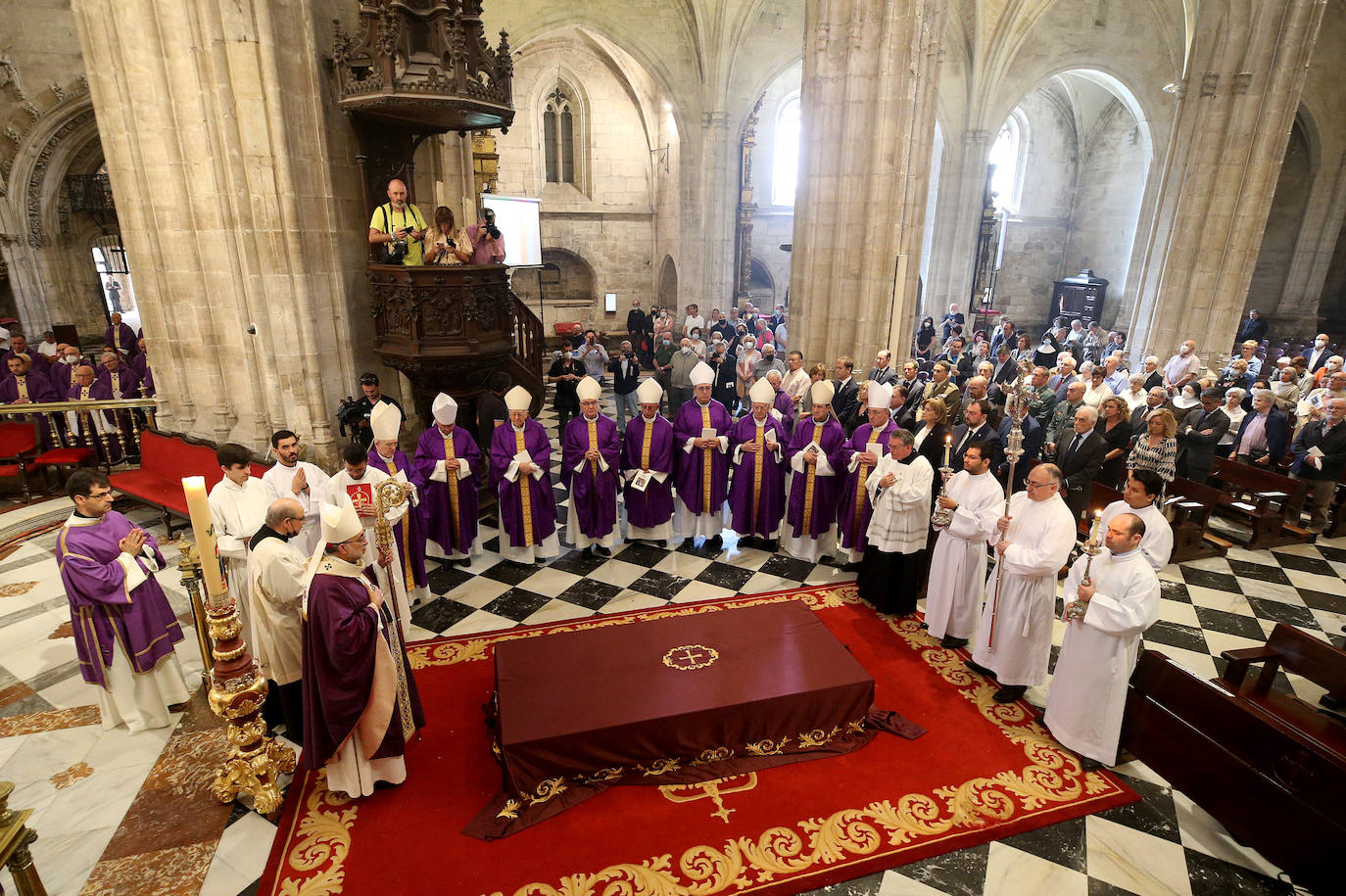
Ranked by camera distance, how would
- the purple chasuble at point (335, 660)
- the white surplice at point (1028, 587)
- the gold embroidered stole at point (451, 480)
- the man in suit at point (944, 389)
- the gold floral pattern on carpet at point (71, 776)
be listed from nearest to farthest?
the purple chasuble at point (335, 660)
the gold floral pattern on carpet at point (71, 776)
the white surplice at point (1028, 587)
the gold embroidered stole at point (451, 480)
the man in suit at point (944, 389)

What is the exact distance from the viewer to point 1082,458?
6895 mm

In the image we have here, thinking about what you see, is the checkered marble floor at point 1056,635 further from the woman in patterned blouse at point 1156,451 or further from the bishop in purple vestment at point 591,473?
the woman in patterned blouse at point 1156,451

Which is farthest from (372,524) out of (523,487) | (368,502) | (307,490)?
(523,487)

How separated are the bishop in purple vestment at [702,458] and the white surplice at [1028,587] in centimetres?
305

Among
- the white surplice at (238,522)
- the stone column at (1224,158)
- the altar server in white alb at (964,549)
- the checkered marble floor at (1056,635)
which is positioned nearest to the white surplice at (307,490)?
the white surplice at (238,522)

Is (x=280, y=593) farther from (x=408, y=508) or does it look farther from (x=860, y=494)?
(x=860, y=494)

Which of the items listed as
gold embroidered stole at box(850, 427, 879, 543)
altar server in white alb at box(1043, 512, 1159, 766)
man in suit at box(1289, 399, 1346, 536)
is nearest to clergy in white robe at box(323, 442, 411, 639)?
gold embroidered stole at box(850, 427, 879, 543)

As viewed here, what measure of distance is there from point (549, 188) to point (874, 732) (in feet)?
67.7

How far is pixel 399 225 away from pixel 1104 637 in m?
7.64

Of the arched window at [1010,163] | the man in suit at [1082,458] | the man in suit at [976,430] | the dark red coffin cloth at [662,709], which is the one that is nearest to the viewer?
the dark red coffin cloth at [662,709]

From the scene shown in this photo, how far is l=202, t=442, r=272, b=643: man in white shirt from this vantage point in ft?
15.7

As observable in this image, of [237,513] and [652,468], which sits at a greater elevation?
[237,513]

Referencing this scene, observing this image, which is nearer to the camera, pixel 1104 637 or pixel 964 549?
pixel 1104 637

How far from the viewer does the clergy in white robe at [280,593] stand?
3941mm
